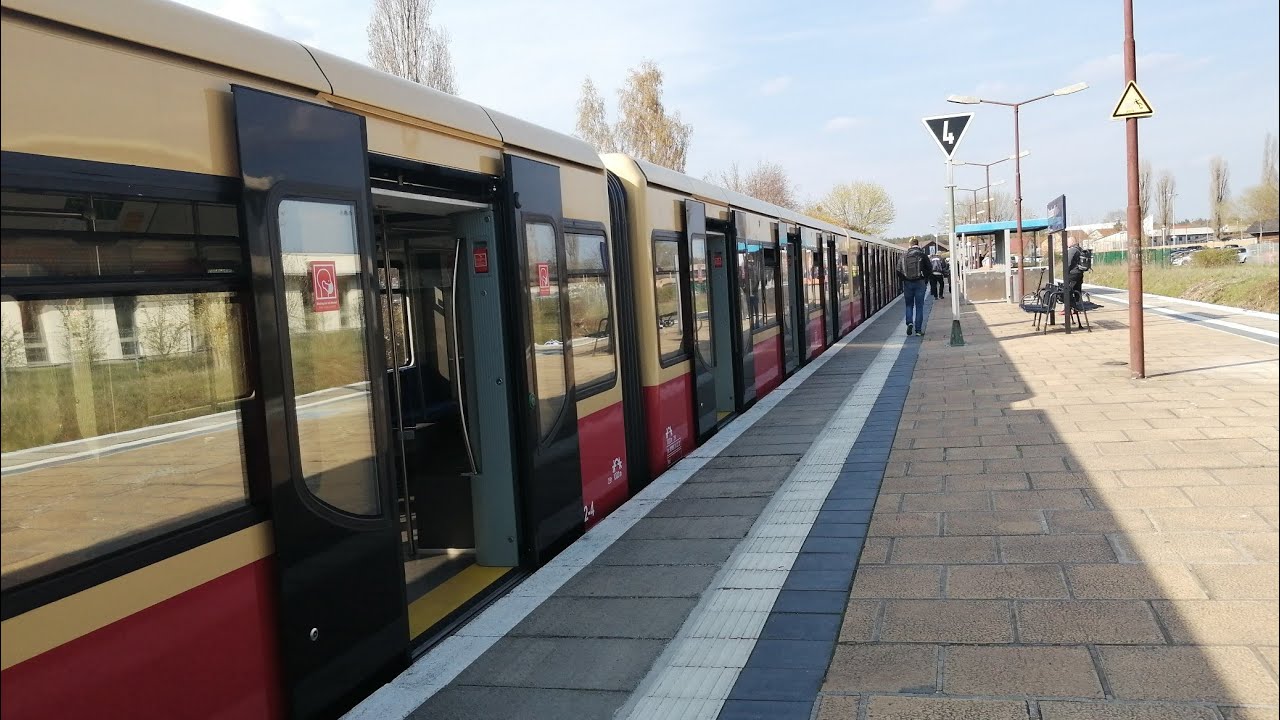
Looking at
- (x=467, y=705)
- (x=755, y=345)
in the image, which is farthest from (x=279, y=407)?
(x=755, y=345)

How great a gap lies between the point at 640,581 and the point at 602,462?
147cm

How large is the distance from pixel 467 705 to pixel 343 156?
2220 millimetres

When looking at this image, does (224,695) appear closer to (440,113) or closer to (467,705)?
(467,705)

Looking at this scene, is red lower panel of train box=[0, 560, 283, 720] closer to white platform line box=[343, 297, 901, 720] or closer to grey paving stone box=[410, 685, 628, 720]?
white platform line box=[343, 297, 901, 720]

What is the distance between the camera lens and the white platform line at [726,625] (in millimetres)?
4008

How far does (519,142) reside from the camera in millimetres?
5797

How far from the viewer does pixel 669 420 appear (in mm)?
8602

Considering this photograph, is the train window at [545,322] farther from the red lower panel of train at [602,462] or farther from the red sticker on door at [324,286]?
the red sticker on door at [324,286]

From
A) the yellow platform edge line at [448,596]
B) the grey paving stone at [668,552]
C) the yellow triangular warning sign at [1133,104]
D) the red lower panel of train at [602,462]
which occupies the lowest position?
the grey paving stone at [668,552]

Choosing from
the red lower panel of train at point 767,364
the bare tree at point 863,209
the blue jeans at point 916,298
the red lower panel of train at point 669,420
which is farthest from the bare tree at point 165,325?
the bare tree at point 863,209

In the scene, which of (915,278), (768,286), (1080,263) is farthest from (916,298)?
(768,286)

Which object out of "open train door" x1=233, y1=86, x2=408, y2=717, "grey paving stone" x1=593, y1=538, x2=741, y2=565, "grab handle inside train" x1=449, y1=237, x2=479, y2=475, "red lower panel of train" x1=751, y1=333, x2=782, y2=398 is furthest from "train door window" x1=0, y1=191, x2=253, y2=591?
"red lower panel of train" x1=751, y1=333, x2=782, y2=398

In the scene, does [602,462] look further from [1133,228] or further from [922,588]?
[1133,228]

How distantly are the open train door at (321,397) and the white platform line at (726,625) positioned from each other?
44.1 inches
